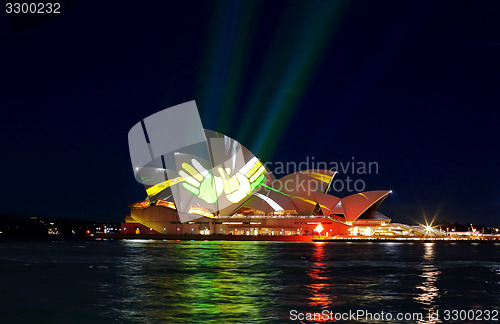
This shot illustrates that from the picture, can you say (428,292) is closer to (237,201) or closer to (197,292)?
(197,292)

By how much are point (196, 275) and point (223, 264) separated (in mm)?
7126

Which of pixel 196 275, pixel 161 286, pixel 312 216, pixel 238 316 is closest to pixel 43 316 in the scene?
pixel 238 316

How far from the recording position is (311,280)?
25.6 meters

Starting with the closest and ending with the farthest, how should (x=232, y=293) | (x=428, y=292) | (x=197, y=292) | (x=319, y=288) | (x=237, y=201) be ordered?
(x=232, y=293) → (x=197, y=292) → (x=428, y=292) → (x=319, y=288) → (x=237, y=201)

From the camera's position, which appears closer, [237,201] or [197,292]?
[197,292]

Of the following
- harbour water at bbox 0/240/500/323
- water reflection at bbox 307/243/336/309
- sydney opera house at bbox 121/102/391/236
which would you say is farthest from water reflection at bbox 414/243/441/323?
sydney opera house at bbox 121/102/391/236

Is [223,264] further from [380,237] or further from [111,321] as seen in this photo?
[380,237]

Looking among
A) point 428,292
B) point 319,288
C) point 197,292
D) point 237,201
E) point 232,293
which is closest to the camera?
point 232,293

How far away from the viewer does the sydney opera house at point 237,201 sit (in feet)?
251

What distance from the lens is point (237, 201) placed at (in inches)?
3359

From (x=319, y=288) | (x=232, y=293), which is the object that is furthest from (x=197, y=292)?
(x=319, y=288)

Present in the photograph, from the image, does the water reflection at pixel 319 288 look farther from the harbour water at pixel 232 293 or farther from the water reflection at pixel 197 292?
the water reflection at pixel 197 292

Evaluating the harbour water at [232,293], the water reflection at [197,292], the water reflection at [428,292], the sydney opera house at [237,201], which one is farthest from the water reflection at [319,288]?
the sydney opera house at [237,201]

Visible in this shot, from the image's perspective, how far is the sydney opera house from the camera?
76500 millimetres
